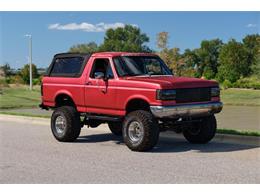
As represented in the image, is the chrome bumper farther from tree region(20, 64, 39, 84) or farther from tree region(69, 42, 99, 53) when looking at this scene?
tree region(69, 42, 99, 53)

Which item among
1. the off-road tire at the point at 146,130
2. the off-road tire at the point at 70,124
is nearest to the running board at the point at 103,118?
the off-road tire at the point at 70,124

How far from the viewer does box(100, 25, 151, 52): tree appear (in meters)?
73.4

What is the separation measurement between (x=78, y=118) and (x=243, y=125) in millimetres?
4739

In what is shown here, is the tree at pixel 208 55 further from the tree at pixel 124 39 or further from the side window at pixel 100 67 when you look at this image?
the side window at pixel 100 67

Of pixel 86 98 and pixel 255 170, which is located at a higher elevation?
pixel 86 98

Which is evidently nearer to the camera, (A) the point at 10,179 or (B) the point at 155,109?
(A) the point at 10,179

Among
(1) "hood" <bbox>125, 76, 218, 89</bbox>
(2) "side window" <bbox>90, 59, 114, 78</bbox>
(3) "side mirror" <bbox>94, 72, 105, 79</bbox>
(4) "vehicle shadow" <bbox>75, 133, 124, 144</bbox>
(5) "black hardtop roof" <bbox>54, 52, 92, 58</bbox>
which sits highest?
(5) "black hardtop roof" <bbox>54, 52, 92, 58</bbox>

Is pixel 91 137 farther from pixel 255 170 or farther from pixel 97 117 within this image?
pixel 255 170

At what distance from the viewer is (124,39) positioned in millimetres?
80188

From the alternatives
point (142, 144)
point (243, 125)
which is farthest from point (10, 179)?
point (243, 125)

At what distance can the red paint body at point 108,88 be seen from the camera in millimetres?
10141

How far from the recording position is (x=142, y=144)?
10.1 metres

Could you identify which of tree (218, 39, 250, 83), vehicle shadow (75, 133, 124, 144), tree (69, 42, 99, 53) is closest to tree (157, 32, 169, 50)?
tree (218, 39, 250, 83)

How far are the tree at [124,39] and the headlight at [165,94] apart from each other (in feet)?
200
